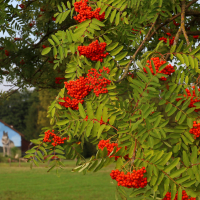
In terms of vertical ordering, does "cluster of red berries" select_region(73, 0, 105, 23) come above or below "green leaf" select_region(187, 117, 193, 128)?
above

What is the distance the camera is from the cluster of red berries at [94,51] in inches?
93.6

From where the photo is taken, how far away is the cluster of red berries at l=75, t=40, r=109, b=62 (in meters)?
2.38

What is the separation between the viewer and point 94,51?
243cm

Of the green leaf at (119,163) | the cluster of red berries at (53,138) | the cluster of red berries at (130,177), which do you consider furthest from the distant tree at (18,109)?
the cluster of red berries at (130,177)

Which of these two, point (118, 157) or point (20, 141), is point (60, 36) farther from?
point (20, 141)

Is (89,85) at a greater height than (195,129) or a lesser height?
greater

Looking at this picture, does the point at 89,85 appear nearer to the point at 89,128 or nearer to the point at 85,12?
the point at 89,128

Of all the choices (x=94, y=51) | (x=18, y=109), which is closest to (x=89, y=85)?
(x=94, y=51)

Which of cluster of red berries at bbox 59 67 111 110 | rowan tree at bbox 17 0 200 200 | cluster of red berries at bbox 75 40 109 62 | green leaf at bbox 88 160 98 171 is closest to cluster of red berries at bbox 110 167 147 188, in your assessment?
rowan tree at bbox 17 0 200 200

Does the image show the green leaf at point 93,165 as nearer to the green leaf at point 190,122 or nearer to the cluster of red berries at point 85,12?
the green leaf at point 190,122

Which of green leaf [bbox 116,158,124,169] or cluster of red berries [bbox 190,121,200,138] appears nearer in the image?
green leaf [bbox 116,158,124,169]

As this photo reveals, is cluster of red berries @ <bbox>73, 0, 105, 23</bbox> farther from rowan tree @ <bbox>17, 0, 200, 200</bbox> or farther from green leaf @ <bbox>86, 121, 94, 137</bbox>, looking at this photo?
green leaf @ <bbox>86, 121, 94, 137</bbox>

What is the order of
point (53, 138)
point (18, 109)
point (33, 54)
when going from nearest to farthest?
point (53, 138), point (33, 54), point (18, 109)

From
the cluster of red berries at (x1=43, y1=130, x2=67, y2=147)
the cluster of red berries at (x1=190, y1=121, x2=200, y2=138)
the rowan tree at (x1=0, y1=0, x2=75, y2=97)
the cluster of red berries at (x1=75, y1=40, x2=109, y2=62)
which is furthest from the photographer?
the rowan tree at (x1=0, y1=0, x2=75, y2=97)
